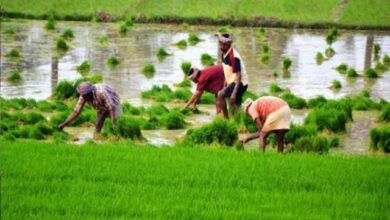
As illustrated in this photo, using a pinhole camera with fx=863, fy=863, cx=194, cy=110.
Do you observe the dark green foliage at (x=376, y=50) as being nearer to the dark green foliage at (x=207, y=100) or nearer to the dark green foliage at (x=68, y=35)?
the dark green foliage at (x=68, y=35)

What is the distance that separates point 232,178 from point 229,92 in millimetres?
4347

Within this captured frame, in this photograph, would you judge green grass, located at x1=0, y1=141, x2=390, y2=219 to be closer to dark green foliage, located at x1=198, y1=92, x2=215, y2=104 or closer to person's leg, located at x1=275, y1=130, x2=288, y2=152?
person's leg, located at x1=275, y1=130, x2=288, y2=152

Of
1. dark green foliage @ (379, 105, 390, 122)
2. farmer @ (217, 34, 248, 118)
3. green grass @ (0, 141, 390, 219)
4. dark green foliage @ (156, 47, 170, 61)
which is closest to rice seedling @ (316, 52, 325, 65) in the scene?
dark green foliage @ (156, 47, 170, 61)

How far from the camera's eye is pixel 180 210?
24.1 ft

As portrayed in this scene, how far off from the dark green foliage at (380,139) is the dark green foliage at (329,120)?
4.52 ft

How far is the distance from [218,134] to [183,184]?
9.90 feet

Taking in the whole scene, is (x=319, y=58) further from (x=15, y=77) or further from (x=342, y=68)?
(x=15, y=77)

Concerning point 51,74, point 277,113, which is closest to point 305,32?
point 51,74

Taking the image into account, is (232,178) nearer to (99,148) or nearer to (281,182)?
(281,182)

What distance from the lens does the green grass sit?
7332mm

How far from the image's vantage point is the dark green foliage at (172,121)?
42.1 feet

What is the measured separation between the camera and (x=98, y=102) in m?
11.6

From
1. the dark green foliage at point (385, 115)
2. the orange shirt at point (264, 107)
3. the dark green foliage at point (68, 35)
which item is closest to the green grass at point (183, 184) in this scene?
the orange shirt at point (264, 107)

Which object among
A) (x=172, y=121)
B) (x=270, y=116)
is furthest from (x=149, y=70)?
(x=270, y=116)
